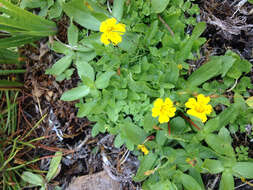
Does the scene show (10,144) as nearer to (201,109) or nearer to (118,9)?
(118,9)

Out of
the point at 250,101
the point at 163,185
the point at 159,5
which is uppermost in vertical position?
the point at 159,5

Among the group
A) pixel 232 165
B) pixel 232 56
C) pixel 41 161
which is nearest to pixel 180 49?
pixel 232 56

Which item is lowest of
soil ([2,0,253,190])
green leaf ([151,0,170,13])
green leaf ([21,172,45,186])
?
green leaf ([21,172,45,186])

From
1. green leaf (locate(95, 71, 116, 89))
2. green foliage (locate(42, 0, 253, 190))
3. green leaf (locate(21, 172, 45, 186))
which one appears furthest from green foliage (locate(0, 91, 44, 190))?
green leaf (locate(95, 71, 116, 89))

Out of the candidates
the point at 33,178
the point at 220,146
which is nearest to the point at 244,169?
the point at 220,146

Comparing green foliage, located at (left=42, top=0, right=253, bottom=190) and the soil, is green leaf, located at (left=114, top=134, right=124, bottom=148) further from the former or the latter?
the soil
